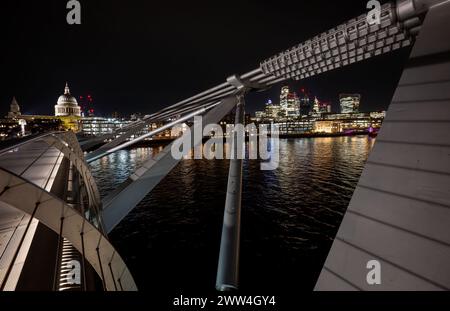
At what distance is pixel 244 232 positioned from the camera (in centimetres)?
1661

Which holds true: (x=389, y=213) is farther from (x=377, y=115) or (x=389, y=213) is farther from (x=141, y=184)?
(x=377, y=115)

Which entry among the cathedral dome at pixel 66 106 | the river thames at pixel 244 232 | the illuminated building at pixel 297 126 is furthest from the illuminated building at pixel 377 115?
the cathedral dome at pixel 66 106

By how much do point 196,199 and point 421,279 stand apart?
72.3 ft

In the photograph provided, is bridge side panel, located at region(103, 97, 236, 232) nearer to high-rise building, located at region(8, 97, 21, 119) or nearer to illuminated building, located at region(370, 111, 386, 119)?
high-rise building, located at region(8, 97, 21, 119)

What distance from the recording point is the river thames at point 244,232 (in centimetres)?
1212

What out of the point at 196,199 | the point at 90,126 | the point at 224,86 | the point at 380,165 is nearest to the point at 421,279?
the point at 380,165

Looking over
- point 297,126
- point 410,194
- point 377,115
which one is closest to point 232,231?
point 410,194

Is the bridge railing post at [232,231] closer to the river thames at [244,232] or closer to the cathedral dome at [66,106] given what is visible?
the river thames at [244,232]

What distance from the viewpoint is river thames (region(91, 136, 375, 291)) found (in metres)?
12.1

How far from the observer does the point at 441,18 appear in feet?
10.7

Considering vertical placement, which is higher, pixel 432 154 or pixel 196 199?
pixel 432 154

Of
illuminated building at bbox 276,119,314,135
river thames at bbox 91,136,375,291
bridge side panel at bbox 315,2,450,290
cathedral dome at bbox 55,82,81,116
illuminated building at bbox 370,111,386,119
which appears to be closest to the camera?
bridge side panel at bbox 315,2,450,290

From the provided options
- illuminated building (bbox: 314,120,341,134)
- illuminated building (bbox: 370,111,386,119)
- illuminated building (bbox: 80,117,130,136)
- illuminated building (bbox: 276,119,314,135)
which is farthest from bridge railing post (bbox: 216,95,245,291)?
illuminated building (bbox: 370,111,386,119)
